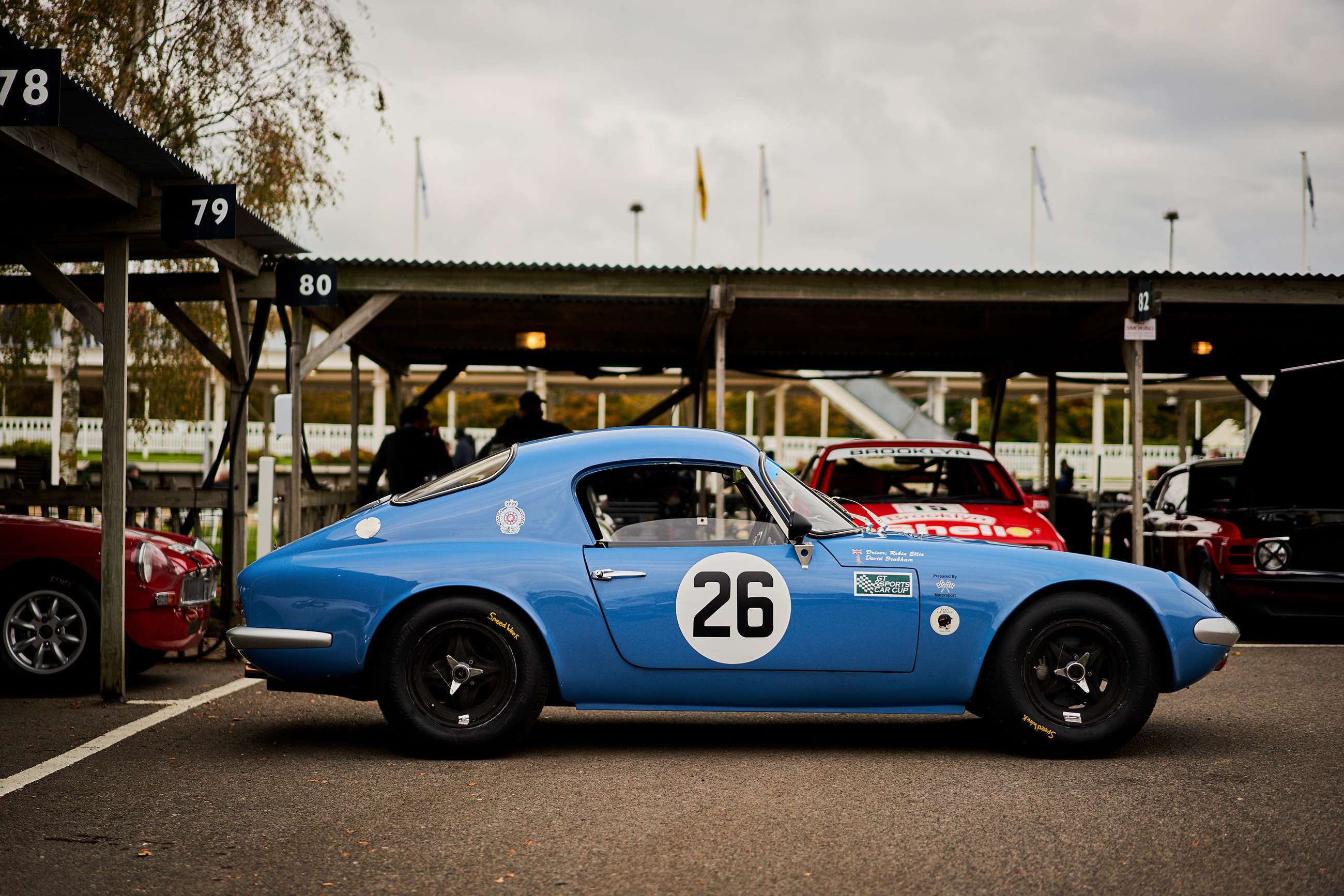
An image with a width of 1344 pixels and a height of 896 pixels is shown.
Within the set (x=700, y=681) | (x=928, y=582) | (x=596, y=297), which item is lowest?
(x=700, y=681)

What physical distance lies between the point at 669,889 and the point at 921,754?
230cm

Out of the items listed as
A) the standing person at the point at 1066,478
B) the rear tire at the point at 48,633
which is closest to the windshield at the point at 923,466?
the rear tire at the point at 48,633

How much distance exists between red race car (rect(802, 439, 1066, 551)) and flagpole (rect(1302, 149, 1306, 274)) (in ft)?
75.9

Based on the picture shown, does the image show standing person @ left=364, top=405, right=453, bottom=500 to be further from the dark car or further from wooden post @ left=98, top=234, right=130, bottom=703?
the dark car

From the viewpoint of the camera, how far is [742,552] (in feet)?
18.3

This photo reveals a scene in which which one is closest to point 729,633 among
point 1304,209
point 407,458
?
point 407,458

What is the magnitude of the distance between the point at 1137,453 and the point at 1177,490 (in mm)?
1328

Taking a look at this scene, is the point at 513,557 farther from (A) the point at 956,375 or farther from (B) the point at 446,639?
(A) the point at 956,375

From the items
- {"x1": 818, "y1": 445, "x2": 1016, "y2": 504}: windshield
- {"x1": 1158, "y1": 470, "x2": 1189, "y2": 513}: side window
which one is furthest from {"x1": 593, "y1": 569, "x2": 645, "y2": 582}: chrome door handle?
{"x1": 1158, "y1": 470, "x2": 1189, "y2": 513}: side window

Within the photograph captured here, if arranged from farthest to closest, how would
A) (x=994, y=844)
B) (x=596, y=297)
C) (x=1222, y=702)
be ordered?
1. (x=596, y=297)
2. (x=1222, y=702)
3. (x=994, y=844)

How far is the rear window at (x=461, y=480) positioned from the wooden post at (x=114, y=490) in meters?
2.27

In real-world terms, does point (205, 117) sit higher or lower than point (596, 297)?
higher

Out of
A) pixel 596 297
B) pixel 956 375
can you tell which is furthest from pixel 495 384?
pixel 596 297

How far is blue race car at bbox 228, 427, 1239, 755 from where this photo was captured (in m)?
5.48
